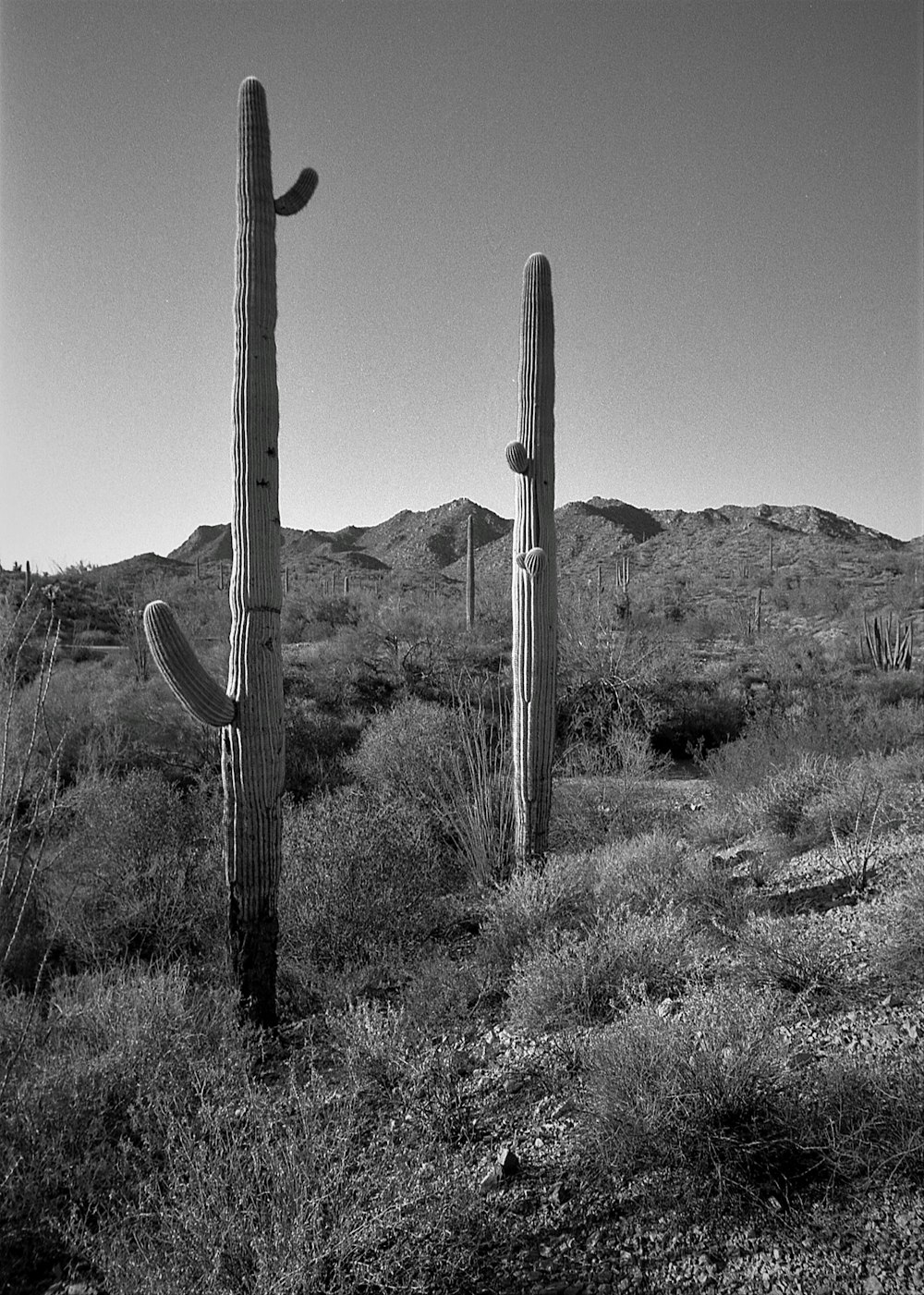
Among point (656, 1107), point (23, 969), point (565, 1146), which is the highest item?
point (656, 1107)

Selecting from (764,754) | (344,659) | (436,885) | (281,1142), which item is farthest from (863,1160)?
(344,659)

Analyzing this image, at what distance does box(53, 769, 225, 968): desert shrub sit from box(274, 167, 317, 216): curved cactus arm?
16.2 ft

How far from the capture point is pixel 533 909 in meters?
5.44

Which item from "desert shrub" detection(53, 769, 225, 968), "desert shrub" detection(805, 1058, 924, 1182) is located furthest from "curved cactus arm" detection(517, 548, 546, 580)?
"desert shrub" detection(805, 1058, 924, 1182)

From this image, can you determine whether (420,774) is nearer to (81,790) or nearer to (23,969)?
(81,790)

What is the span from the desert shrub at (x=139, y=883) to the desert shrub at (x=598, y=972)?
2.56 meters

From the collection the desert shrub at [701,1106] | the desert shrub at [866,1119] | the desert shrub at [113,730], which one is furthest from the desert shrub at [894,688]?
the desert shrub at [701,1106]

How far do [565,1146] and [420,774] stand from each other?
236 inches

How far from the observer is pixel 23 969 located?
5.99m

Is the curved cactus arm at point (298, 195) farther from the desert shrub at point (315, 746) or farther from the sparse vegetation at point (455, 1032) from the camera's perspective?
the desert shrub at point (315, 746)

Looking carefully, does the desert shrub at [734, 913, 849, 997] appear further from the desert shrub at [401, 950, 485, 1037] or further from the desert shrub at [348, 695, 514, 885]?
the desert shrub at [348, 695, 514, 885]

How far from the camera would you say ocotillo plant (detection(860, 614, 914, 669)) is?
19469 mm

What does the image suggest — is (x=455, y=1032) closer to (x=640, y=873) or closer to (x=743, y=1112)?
(x=743, y=1112)

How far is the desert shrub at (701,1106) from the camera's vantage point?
290cm
